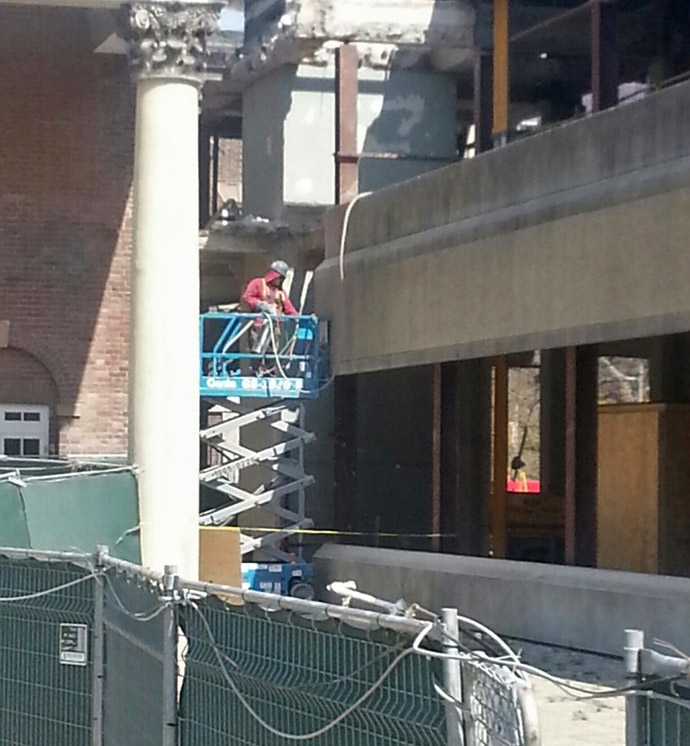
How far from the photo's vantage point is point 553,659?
15227mm

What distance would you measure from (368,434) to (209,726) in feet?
59.7

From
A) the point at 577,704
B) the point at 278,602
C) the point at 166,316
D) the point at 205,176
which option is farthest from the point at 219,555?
the point at 205,176

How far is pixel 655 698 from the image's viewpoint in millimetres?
3662

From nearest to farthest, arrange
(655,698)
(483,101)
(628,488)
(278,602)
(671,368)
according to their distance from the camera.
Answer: (655,698)
(278,602)
(628,488)
(671,368)
(483,101)

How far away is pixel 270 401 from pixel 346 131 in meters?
3.97

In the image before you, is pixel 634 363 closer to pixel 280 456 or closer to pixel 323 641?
pixel 280 456

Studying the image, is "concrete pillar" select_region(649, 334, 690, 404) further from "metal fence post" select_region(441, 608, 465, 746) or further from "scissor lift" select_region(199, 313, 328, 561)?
"metal fence post" select_region(441, 608, 465, 746)

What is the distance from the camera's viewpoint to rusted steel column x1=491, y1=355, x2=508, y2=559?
20.4 m

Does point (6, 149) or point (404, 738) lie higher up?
point (6, 149)

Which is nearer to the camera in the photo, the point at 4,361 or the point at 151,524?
the point at 151,524

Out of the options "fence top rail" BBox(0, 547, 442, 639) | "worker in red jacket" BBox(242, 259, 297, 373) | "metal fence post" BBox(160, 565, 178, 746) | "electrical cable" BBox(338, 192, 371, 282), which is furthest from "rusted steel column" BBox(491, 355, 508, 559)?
"metal fence post" BBox(160, 565, 178, 746)

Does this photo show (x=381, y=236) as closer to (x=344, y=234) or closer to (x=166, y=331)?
(x=344, y=234)

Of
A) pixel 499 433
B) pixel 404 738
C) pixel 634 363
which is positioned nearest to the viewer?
pixel 404 738

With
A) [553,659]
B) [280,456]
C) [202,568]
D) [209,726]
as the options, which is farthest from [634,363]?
[209,726]
